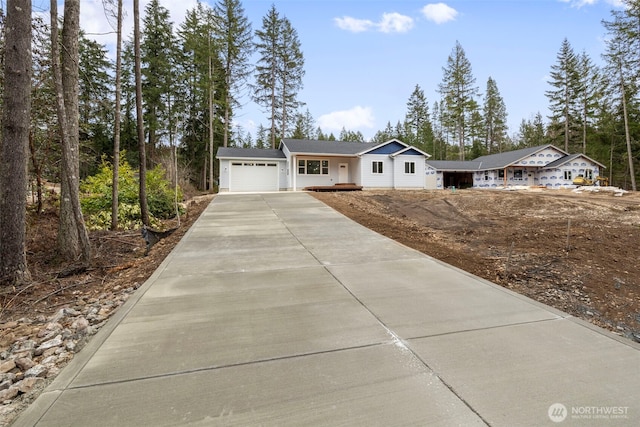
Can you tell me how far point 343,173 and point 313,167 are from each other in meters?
2.32

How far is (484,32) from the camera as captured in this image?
11.2 m

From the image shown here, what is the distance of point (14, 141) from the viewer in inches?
181

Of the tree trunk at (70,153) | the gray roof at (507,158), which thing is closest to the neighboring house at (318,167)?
the gray roof at (507,158)

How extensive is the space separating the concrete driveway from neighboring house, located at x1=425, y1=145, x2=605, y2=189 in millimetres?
28243

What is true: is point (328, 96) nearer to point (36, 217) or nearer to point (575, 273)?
point (36, 217)

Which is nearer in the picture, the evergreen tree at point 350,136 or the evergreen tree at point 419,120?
the evergreen tree at point 419,120

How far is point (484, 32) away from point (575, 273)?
9665 millimetres

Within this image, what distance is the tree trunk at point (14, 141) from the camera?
4.52m

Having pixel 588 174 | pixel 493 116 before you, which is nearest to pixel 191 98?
pixel 588 174

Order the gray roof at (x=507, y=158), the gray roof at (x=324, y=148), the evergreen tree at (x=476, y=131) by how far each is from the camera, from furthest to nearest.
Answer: the evergreen tree at (x=476, y=131) → the gray roof at (x=507, y=158) → the gray roof at (x=324, y=148)

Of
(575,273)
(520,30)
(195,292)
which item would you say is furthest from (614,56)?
(195,292)

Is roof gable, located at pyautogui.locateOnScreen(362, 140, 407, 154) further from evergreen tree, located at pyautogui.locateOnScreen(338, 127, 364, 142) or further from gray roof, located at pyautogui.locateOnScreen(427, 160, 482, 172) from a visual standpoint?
evergreen tree, located at pyautogui.locateOnScreen(338, 127, 364, 142)

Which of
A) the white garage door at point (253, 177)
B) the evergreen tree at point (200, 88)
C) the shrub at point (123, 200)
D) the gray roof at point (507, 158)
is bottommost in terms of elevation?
the shrub at point (123, 200)

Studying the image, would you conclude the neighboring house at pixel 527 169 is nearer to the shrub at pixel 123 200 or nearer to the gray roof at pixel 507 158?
the gray roof at pixel 507 158
